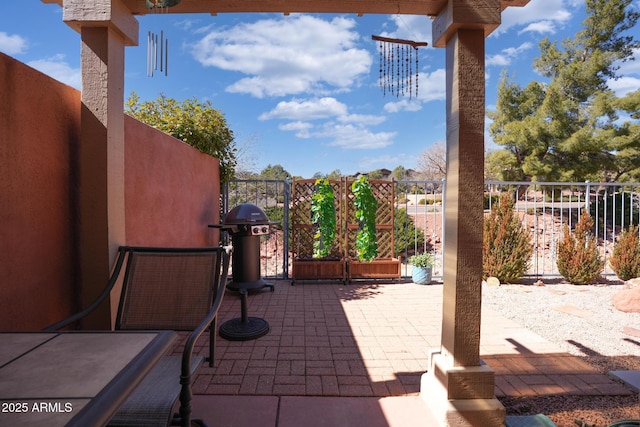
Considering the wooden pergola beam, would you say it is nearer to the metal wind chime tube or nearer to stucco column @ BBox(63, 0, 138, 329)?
the metal wind chime tube

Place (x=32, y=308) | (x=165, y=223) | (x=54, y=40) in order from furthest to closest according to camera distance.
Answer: (x=165, y=223), (x=54, y=40), (x=32, y=308)

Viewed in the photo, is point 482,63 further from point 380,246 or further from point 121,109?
point 380,246

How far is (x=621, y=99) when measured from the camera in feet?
41.5

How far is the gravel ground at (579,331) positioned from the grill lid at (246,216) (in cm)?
307

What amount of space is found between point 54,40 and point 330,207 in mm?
3790

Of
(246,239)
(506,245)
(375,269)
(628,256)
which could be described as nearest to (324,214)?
(375,269)

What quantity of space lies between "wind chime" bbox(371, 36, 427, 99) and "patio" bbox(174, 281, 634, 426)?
2.19 m

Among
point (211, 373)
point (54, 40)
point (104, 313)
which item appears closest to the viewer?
point (104, 313)

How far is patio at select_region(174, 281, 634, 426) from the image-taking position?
1981 mm

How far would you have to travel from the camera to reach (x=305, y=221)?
5.62m

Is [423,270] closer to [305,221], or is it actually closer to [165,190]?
[305,221]

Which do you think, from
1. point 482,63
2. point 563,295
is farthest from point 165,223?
point 563,295

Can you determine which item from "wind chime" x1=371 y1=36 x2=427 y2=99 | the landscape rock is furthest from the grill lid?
the landscape rock

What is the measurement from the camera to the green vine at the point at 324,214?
5.34 meters
